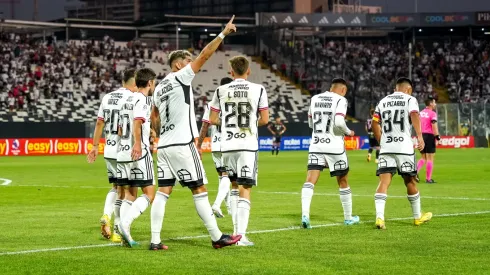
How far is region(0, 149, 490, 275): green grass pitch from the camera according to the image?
10336 millimetres

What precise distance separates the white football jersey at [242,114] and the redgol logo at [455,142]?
174 feet

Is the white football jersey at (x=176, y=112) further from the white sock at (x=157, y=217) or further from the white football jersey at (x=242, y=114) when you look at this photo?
the white football jersey at (x=242, y=114)

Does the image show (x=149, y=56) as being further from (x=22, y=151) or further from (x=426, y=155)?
(x=426, y=155)

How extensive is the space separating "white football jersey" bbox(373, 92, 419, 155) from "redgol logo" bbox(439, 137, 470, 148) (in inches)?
1966

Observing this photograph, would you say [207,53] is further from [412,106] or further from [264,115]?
[412,106]

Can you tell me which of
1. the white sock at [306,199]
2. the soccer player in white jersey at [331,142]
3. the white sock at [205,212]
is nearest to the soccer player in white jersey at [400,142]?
the soccer player in white jersey at [331,142]

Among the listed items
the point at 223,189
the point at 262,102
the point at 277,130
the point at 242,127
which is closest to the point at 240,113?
the point at 242,127

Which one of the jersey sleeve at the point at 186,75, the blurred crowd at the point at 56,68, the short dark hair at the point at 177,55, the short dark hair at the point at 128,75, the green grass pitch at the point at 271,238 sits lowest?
the green grass pitch at the point at 271,238

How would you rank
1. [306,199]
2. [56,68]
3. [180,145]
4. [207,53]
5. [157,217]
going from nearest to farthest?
[207,53], [180,145], [157,217], [306,199], [56,68]

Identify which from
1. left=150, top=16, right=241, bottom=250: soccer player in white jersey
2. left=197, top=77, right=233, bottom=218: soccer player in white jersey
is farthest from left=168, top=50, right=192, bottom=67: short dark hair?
left=197, top=77, right=233, bottom=218: soccer player in white jersey

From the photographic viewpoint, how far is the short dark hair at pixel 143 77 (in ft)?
42.2

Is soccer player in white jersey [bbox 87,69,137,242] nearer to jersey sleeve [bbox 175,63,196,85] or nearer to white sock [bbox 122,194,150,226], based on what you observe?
white sock [bbox 122,194,150,226]

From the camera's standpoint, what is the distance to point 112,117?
542 inches

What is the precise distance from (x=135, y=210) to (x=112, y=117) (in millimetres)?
1781
